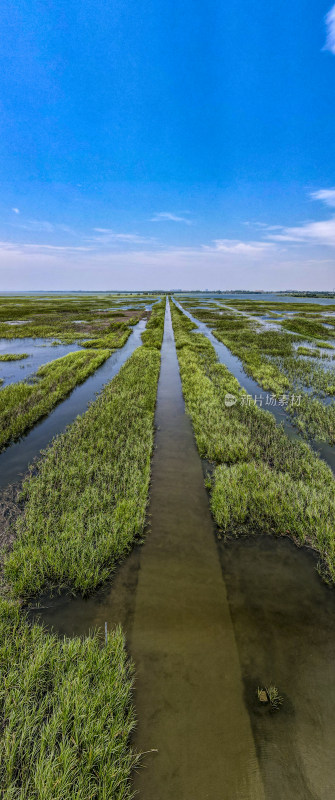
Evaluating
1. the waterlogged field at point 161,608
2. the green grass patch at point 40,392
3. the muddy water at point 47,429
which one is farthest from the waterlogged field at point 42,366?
the waterlogged field at point 161,608

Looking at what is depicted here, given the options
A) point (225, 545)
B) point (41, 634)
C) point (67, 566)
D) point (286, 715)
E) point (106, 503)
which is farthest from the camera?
point (106, 503)

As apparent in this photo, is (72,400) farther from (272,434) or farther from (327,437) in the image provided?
(327,437)

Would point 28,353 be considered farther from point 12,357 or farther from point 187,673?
point 187,673

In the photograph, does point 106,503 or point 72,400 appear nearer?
point 106,503

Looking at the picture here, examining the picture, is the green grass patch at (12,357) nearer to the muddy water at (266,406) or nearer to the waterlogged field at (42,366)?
the waterlogged field at (42,366)

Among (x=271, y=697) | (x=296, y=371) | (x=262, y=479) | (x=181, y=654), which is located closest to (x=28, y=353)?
(x=296, y=371)

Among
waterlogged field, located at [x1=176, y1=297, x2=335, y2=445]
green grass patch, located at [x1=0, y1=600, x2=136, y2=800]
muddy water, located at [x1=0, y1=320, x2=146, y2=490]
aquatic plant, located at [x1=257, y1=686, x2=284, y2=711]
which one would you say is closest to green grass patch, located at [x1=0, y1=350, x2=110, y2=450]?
muddy water, located at [x1=0, y1=320, x2=146, y2=490]

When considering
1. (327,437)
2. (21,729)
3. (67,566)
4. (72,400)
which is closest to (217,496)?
(67,566)
